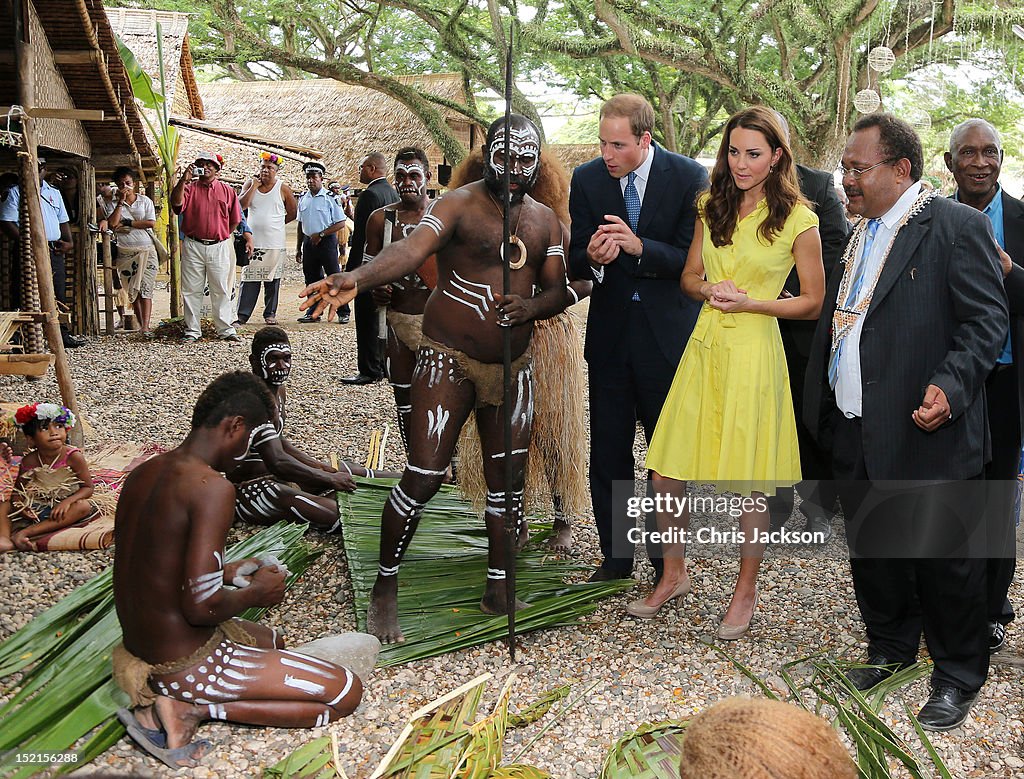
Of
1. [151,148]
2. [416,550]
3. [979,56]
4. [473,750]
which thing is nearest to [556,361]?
[416,550]

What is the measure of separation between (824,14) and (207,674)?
1321 centimetres

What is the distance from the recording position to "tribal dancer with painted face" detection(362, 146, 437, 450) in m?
5.40

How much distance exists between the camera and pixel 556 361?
496cm

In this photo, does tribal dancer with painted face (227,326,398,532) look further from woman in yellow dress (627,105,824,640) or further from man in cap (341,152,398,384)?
woman in yellow dress (627,105,824,640)

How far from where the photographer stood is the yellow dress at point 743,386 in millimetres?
3707

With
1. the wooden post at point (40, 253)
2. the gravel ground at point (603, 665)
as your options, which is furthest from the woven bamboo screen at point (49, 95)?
the gravel ground at point (603, 665)

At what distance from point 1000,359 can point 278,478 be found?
335 centimetres

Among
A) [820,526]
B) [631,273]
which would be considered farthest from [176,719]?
[820,526]

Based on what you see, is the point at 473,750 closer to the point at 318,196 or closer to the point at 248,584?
the point at 248,584

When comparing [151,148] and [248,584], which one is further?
[151,148]

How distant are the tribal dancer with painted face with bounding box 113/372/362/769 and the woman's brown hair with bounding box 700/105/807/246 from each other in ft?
5.98

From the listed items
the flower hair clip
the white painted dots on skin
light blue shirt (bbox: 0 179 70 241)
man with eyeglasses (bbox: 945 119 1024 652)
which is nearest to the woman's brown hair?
man with eyeglasses (bbox: 945 119 1024 652)

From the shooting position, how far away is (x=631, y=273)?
13.6 feet

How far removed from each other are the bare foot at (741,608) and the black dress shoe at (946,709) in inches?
30.8
